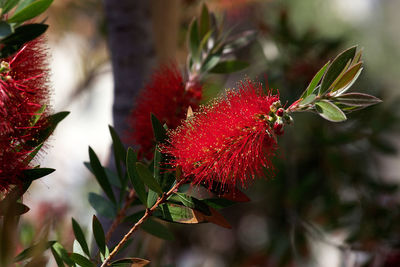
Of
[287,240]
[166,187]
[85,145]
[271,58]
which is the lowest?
[287,240]

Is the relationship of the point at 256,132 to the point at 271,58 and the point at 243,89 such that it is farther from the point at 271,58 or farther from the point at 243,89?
the point at 271,58

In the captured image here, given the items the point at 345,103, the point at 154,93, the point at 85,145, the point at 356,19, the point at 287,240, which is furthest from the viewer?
the point at 356,19

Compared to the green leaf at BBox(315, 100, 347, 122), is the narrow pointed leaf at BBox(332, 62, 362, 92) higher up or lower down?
higher up

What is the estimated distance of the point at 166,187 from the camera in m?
0.36

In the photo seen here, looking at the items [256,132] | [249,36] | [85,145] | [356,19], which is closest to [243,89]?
[256,132]

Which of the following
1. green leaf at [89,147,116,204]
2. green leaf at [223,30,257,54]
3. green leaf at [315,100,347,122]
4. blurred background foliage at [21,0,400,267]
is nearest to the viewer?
green leaf at [315,100,347,122]

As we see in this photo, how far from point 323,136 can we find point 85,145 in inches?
40.6

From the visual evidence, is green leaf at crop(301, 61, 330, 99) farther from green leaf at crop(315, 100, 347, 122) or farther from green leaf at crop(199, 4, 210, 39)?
green leaf at crop(199, 4, 210, 39)

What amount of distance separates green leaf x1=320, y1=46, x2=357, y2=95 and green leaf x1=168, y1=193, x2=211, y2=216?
0.43 feet

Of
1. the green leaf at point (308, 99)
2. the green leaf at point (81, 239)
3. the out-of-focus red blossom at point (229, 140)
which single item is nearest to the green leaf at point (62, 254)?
the green leaf at point (81, 239)

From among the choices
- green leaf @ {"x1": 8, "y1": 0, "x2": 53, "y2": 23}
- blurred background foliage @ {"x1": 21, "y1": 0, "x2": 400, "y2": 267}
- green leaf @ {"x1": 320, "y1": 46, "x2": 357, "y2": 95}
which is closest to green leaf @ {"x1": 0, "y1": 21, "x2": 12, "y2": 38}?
green leaf @ {"x1": 8, "y1": 0, "x2": 53, "y2": 23}

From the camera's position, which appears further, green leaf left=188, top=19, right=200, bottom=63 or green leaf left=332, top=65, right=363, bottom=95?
Answer: green leaf left=188, top=19, right=200, bottom=63

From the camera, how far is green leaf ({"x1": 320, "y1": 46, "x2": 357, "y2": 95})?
12.1 inches

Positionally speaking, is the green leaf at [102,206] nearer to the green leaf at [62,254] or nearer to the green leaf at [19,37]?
the green leaf at [62,254]
